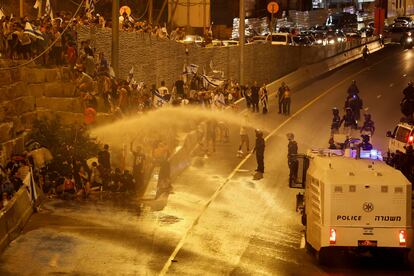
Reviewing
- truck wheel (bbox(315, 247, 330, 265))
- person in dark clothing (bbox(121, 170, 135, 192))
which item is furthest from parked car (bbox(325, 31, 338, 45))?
truck wheel (bbox(315, 247, 330, 265))

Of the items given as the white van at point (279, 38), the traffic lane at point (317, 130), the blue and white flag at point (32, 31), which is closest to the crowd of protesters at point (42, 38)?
the blue and white flag at point (32, 31)

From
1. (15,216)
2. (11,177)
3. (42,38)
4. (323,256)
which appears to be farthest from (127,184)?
(323,256)

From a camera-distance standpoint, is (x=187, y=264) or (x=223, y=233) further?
(x=223, y=233)

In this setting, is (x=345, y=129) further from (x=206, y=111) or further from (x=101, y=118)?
(x=101, y=118)

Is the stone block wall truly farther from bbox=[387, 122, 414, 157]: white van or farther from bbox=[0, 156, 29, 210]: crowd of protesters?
bbox=[387, 122, 414, 157]: white van

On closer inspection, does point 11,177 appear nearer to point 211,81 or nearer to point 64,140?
point 64,140

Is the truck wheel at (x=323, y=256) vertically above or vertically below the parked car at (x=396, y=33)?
below

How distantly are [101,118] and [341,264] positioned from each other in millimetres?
12791

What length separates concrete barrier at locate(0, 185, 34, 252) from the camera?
1925cm

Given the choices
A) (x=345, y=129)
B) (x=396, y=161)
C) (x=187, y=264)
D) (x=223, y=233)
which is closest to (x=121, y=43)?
(x=345, y=129)

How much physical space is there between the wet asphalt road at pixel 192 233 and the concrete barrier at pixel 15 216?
8.4 inches

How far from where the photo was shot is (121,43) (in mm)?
35438

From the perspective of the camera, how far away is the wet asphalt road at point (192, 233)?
18.0 metres

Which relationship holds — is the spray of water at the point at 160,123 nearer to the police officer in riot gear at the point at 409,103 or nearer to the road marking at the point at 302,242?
the police officer in riot gear at the point at 409,103
